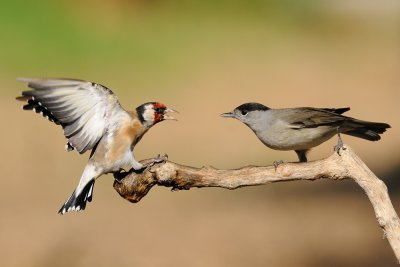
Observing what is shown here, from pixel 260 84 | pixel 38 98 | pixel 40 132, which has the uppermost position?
pixel 260 84

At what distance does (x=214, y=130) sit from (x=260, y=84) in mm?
2498

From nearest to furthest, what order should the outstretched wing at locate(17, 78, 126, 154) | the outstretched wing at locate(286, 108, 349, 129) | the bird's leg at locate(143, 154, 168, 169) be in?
the outstretched wing at locate(17, 78, 126, 154), the bird's leg at locate(143, 154, 168, 169), the outstretched wing at locate(286, 108, 349, 129)

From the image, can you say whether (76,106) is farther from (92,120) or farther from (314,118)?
(314,118)

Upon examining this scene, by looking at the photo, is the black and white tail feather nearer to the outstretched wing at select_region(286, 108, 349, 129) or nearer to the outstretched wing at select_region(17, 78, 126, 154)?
the outstretched wing at select_region(17, 78, 126, 154)

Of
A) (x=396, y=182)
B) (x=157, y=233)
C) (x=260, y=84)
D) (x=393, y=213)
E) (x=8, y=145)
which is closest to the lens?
(x=393, y=213)

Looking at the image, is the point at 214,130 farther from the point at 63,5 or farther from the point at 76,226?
the point at 63,5

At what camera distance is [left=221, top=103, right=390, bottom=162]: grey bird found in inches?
216

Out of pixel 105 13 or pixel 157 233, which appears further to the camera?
pixel 105 13

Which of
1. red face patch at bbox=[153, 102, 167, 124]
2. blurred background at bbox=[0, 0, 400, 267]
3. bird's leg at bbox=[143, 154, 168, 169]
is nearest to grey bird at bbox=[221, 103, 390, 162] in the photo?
red face patch at bbox=[153, 102, 167, 124]

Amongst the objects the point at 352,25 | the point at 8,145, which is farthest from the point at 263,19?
the point at 8,145

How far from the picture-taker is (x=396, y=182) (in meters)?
9.64

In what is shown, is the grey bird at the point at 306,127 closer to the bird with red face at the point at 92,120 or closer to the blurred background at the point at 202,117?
the bird with red face at the point at 92,120

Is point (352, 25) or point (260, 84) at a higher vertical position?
point (352, 25)

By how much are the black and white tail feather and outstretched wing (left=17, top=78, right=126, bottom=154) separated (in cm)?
29
